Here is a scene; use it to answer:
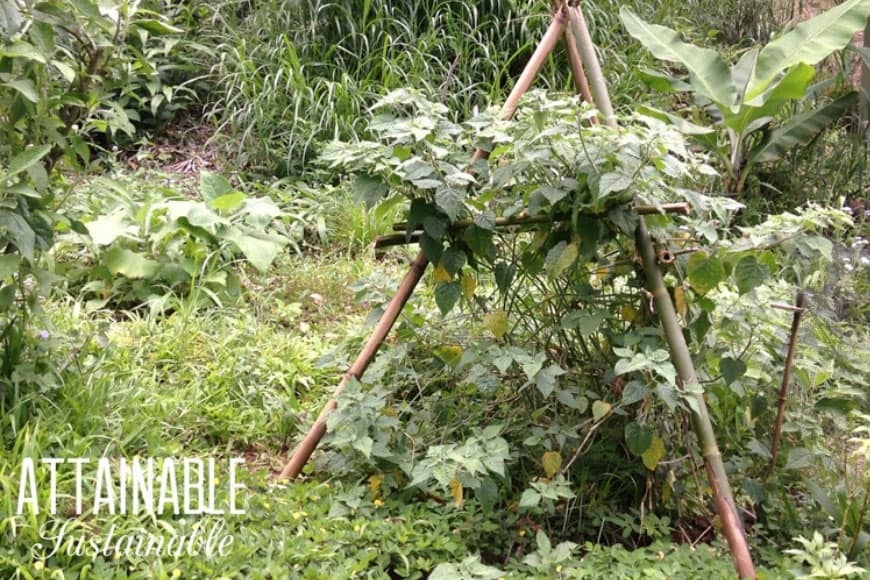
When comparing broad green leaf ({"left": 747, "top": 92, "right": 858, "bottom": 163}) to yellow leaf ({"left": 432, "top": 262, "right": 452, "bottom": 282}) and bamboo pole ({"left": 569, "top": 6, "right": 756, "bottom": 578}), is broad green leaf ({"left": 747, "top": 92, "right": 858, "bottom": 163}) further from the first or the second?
yellow leaf ({"left": 432, "top": 262, "right": 452, "bottom": 282})

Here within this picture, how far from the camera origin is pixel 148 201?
498 cm

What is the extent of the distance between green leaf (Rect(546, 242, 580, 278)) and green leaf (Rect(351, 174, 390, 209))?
562 mm

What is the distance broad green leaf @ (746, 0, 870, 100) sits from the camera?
10.6 feet

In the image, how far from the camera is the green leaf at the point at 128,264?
181 inches

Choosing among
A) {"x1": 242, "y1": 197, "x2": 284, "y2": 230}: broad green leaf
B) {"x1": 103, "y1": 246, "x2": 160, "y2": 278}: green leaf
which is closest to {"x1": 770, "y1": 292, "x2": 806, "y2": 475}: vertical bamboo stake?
{"x1": 242, "y1": 197, "x2": 284, "y2": 230}: broad green leaf

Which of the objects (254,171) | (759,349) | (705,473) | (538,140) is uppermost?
(538,140)

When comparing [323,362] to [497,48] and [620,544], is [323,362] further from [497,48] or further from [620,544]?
[497,48]

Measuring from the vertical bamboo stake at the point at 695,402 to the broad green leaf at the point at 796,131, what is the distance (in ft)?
2.21

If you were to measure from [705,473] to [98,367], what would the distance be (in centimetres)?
218

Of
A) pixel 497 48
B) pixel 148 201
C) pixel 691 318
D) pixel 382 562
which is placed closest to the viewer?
pixel 382 562

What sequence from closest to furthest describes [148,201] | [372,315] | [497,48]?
[372,315], [148,201], [497,48]

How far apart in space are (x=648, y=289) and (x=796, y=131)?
124 centimetres

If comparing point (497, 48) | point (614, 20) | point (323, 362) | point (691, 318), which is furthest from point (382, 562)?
point (614, 20)

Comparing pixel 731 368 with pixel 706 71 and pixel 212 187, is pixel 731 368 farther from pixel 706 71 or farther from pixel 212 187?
pixel 212 187
